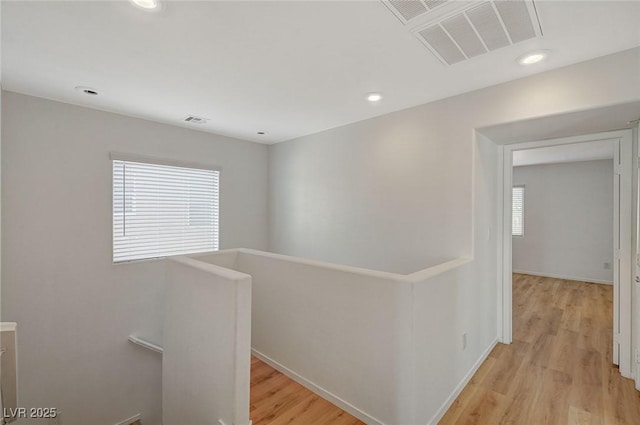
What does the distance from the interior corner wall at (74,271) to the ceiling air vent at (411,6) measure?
3.15 m

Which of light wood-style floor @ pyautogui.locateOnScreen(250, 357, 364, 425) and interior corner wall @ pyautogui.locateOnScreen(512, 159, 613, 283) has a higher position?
interior corner wall @ pyautogui.locateOnScreen(512, 159, 613, 283)

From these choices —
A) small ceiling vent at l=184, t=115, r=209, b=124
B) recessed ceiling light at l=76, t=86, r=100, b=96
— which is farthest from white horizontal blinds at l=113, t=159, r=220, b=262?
recessed ceiling light at l=76, t=86, r=100, b=96

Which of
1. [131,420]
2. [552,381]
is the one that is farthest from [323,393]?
[131,420]

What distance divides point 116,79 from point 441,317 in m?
3.20

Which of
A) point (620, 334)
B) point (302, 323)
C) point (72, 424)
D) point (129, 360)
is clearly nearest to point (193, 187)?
point (129, 360)

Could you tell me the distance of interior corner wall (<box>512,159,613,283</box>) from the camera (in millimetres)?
5453

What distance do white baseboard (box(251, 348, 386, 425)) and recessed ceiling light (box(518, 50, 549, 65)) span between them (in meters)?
2.66

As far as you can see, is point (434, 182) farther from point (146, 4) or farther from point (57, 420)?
point (57, 420)

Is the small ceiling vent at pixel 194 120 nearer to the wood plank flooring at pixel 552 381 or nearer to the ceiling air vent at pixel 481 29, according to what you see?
the ceiling air vent at pixel 481 29

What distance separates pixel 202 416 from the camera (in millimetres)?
1874

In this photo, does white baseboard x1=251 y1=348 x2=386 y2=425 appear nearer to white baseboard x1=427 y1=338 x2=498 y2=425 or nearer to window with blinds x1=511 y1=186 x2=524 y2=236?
white baseboard x1=427 y1=338 x2=498 y2=425

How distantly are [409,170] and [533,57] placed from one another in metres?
1.34

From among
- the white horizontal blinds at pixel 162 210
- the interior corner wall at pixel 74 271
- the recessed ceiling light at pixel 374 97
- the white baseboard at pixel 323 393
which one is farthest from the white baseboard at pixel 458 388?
the white horizontal blinds at pixel 162 210

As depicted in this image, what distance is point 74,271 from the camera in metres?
2.93
